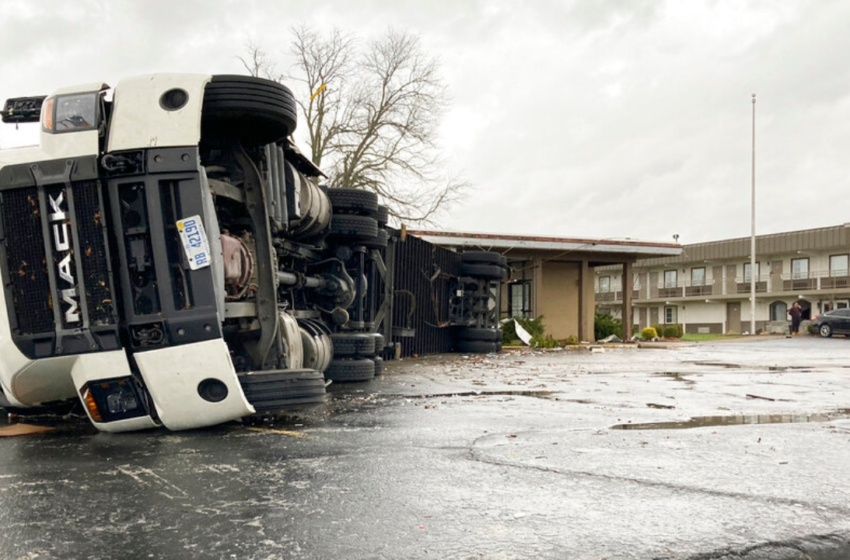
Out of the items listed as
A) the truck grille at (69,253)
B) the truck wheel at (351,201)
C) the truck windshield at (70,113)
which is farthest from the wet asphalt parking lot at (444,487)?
the truck wheel at (351,201)

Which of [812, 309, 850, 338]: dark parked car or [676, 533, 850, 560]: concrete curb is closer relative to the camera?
[676, 533, 850, 560]: concrete curb

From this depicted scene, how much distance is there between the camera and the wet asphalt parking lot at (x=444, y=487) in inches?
93.6

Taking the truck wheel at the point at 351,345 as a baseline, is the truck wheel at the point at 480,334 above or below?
below

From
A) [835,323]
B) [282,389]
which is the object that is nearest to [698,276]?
[835,323]

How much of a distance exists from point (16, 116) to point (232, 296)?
188 centimetres

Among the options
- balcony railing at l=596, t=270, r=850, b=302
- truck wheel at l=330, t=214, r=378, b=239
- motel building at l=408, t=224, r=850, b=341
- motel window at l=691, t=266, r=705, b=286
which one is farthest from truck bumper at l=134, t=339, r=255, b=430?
motel window at l=691, t=266, r=705, b=286

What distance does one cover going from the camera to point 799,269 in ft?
186

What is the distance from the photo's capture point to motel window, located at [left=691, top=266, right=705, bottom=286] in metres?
63.6

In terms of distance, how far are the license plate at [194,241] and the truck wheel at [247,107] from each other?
2.58 feet

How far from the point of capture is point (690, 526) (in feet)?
8.34

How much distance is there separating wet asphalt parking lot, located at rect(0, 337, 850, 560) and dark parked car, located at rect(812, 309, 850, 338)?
33695 millimetres

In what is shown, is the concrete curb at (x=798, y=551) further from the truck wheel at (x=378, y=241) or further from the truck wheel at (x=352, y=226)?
the truck wheel at (x=378, y=241)

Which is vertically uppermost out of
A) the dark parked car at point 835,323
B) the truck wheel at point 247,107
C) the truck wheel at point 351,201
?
the truck wheel at point 247,107

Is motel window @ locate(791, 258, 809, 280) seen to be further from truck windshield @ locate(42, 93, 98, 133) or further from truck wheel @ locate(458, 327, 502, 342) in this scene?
truck windshield @ locate(42, 93, 98, 133)
